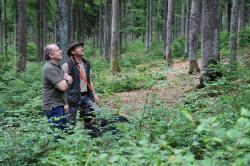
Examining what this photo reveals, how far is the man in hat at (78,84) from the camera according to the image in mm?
8000

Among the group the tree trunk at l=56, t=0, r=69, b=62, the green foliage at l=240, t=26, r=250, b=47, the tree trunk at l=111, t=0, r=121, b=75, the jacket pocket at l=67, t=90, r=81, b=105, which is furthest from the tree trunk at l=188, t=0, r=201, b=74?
the jacket pocket at l=67, t=90, r=81, b=105

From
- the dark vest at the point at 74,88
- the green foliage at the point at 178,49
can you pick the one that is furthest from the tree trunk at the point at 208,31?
the green foliage at the point at 178,49

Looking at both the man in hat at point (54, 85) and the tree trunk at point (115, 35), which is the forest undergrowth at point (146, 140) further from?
the tree trunk at point (115, 35)

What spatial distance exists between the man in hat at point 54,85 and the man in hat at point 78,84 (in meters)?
0.66

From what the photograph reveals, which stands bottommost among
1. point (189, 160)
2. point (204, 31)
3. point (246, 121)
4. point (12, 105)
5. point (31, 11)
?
point (12, 105)

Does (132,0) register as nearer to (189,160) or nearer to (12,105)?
(12,105)

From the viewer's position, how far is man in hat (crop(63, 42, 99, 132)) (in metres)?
8.00

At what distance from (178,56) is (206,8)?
22.9 metres

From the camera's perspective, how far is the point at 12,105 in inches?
488

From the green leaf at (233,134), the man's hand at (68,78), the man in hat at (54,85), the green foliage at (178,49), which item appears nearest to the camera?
the green leaf at (233,134)

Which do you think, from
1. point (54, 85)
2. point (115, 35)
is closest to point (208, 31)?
point (54, 85)

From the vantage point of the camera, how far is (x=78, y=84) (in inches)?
318

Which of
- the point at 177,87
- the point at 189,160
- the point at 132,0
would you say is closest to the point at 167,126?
the point at 189,160

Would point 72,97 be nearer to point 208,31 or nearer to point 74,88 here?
point 74,88
